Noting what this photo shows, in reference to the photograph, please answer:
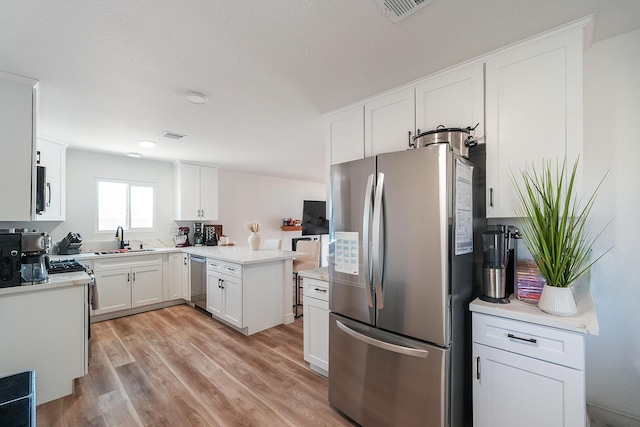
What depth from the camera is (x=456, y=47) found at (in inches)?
62.4

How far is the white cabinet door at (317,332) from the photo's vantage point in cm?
227

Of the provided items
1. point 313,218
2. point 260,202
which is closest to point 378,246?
point 260,202

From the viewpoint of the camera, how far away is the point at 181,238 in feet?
15.4

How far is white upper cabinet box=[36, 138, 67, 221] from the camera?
3197 mm

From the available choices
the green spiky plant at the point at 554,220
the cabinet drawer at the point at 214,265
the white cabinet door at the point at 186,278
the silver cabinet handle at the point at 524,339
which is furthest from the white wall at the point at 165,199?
the green spiky plant at the point at 554,220

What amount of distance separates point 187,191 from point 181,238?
0.85 metres

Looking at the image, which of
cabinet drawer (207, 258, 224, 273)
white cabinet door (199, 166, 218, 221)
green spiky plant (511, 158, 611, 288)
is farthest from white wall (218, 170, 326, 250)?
green spiky plant (511, 158, 611, 288)

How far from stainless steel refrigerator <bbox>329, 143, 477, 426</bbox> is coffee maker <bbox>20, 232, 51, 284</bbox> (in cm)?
220

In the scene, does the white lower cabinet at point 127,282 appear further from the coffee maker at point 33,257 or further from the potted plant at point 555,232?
the potted plant at point 555,232

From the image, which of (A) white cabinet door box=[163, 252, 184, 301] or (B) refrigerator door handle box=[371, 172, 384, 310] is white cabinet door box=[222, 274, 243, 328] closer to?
(A) white cabinet door box=[163, 252, 184, 301]

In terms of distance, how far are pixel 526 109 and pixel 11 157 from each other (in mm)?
3491

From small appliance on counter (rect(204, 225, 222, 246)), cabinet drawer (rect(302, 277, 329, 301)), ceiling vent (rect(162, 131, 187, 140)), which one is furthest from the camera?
small appliance on counter (rect(204, 225, 222, 246))

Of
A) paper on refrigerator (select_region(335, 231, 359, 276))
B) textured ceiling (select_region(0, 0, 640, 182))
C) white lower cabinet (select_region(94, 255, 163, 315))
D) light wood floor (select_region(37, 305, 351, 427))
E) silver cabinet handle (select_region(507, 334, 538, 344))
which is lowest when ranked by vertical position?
light wood floor (select_region(37, 305, 351, 427))

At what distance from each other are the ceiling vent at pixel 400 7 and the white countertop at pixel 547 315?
157 cm
